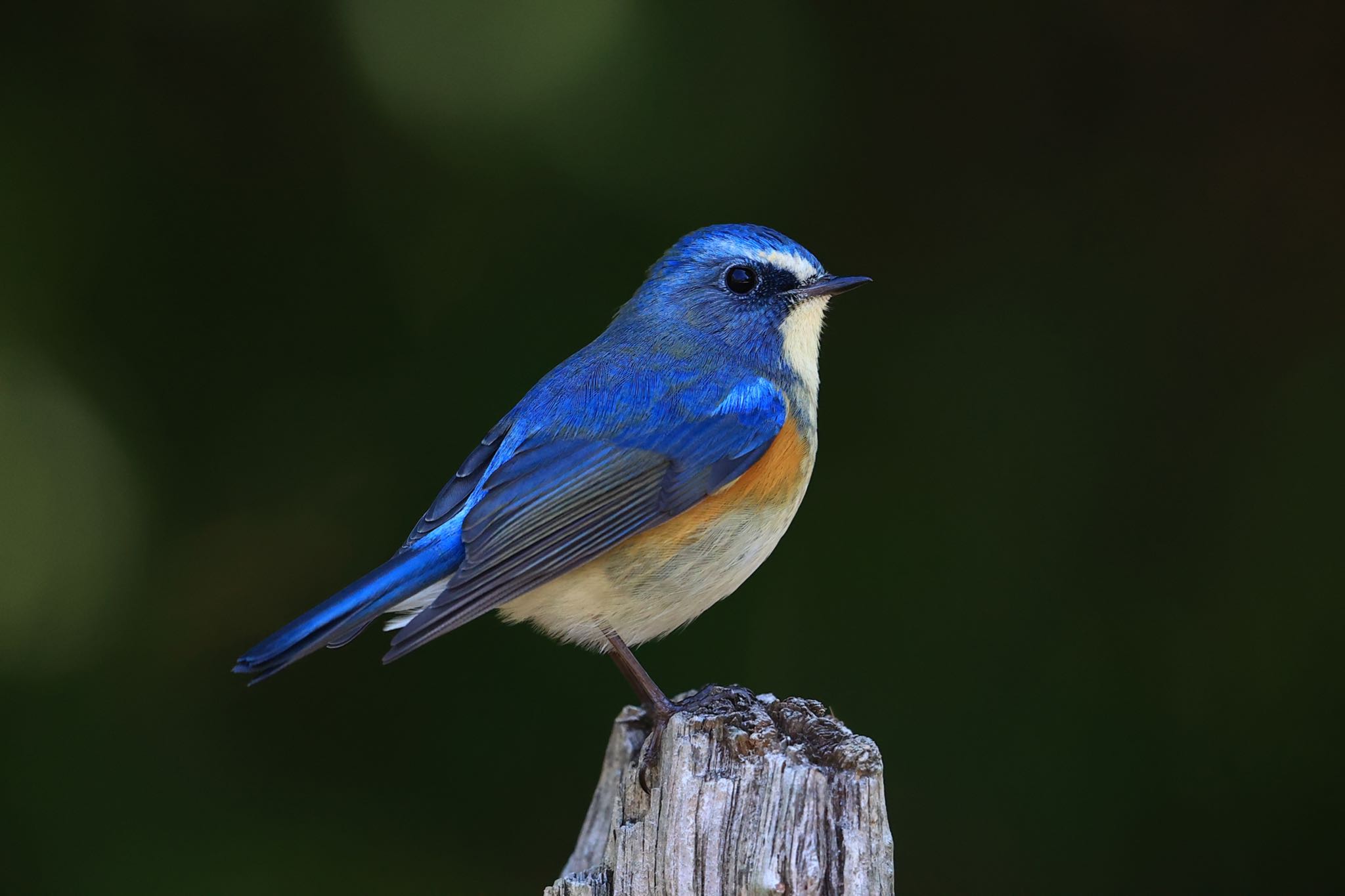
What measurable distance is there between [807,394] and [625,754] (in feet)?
4.20

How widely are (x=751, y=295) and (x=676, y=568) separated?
108 centimetres

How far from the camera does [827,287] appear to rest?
398 cm

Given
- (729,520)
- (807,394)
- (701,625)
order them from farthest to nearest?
(701,625), (807,394), (729,520)

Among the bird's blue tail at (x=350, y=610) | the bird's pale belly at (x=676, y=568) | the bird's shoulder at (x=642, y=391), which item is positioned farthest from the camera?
the bird's shoulder at (x=642, y=391)

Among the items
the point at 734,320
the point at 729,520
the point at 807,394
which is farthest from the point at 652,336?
the point at 729,520

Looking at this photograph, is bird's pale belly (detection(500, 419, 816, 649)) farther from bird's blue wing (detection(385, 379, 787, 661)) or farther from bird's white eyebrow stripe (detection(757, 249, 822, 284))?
bird's white eyebrow stripe (detection(757, 249, 822, 284))

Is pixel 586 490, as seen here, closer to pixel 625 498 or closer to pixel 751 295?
pixel 625 498

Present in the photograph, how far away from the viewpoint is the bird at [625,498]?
10.5 ft

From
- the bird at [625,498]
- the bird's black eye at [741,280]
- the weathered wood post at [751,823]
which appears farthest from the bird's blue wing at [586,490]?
the weathered wood post at [751,823]

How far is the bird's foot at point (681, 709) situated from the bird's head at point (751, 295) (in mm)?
1067

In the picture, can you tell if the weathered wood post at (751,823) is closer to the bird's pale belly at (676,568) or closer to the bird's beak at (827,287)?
the bird's pale belly at (676,568)

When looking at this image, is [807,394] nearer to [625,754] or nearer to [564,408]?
[564,408]

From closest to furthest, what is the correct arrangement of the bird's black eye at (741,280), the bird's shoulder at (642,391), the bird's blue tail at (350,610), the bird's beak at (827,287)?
1. the bird's blue tail at (350,610)
2. the bird's shoulder at (642,391)
3. the bird's beak at (827,287)
4. the bird's black eye at (741,280)

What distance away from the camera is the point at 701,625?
4.71m
